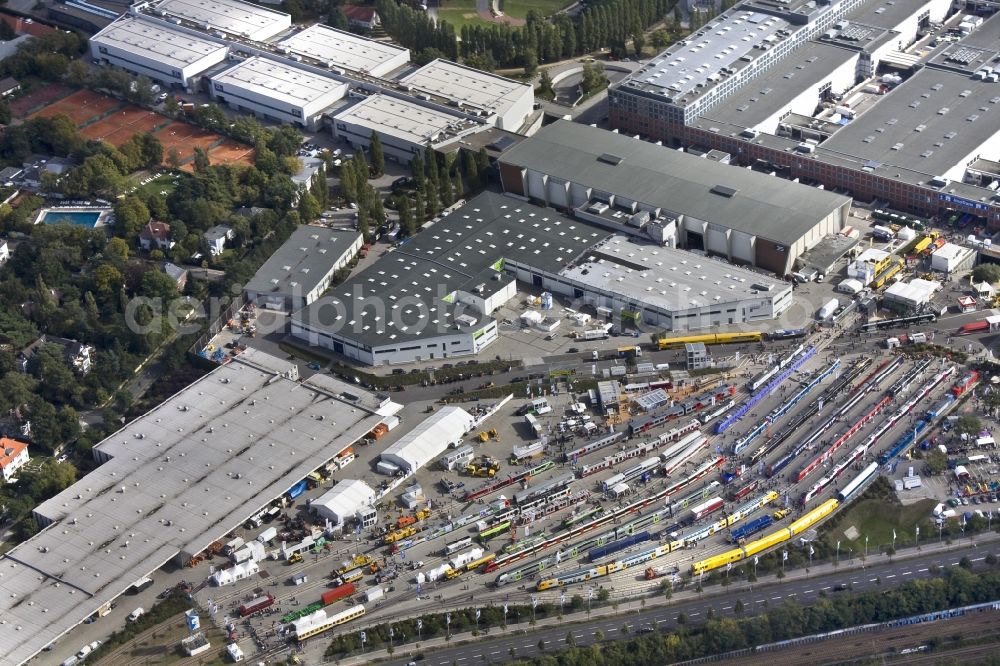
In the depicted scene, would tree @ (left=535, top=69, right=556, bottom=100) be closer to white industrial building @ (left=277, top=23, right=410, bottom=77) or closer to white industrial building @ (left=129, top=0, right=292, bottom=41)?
white industrial building @ (left=277, top=23, right=410, bottom=77)

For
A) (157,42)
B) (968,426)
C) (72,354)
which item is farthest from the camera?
(157,42)

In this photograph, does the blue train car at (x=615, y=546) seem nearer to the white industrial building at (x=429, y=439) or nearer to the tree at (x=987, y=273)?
the white industrial building at (x=429, y=439)

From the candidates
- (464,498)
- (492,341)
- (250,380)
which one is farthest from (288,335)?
(464,498)

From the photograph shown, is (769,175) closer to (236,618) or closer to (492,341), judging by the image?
(492,341)

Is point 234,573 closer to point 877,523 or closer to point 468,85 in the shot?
point 877,523

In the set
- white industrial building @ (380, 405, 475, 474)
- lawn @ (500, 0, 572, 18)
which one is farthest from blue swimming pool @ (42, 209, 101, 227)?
lawn @ (500, 0, 572, 18)

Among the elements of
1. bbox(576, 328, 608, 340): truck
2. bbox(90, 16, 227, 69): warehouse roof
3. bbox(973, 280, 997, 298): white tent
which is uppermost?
bbox(90, 16, 227, 69): warehouse roof

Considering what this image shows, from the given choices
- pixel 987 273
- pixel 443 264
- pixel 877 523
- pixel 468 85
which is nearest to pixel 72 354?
pixel 443 264
